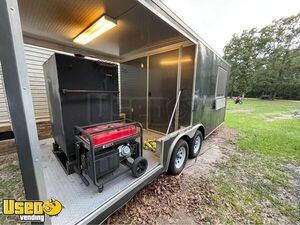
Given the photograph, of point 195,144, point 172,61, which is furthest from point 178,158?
point 172,61

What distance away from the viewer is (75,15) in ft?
7.48

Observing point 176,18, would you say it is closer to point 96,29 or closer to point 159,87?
point 96,29

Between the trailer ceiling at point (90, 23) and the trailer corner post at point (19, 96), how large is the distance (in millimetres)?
1398

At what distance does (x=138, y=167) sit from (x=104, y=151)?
1.96 feet

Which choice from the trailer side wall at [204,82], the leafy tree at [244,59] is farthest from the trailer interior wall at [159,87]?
the leafy tree at [244,59]

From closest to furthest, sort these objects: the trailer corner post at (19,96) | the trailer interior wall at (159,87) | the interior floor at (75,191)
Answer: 1. the trailer corner post at (19,96)
2. the interior floor at (75,191)
3. the trailer interior wall at (159,87)

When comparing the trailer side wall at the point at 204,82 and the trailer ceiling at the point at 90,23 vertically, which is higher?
the trailer ceiling at the point at 90,23

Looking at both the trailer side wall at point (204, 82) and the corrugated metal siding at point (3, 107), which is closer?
the trailer side wall at point (204, 82)

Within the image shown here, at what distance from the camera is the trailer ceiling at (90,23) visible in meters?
2.00

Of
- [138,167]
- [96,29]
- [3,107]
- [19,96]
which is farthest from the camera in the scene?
[3,107]

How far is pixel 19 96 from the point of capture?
0.89 m

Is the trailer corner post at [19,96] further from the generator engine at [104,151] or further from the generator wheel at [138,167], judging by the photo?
the generator wheel at [138,167]

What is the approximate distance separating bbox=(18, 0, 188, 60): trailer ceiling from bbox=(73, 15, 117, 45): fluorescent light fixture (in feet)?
0.28

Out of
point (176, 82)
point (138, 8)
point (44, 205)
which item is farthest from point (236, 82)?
point (44, 205)
